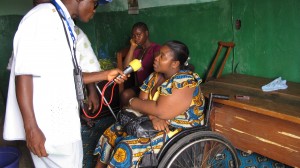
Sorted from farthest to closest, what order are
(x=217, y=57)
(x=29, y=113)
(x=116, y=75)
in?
(x=217, y=57) → (x=116, y=75) → (x=29, y=113)

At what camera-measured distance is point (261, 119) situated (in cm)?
228

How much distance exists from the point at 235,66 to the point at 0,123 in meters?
3.95

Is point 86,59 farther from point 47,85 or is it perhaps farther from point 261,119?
point 261,119

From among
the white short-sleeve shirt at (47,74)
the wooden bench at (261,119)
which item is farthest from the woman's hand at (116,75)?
the wooden bench at (261,119)

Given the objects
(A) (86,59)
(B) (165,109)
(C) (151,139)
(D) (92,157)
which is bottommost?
(D) (92,157)

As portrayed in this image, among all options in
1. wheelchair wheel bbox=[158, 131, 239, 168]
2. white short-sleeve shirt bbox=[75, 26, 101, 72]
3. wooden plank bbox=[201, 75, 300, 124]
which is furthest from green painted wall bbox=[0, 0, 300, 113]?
white short-sleeve shirt bbox=[75, 26, 101, 72]

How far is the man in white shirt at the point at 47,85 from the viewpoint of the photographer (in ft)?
4.54

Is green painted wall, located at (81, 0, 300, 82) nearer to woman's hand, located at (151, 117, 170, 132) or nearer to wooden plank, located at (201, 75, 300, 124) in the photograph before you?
wooden plank, located at (201, 75, 300, 124)

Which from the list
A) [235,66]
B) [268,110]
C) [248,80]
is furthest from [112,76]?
[235,66]

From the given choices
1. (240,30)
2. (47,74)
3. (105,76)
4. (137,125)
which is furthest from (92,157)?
(240,30)

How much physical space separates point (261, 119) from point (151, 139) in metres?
0.94

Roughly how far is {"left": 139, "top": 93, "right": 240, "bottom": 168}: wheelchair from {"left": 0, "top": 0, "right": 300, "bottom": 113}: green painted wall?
0.98m

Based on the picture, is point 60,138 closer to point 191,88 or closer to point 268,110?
point 191,88

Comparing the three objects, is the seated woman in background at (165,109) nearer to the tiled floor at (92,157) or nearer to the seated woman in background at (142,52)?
the tiled floor at (92,157)
